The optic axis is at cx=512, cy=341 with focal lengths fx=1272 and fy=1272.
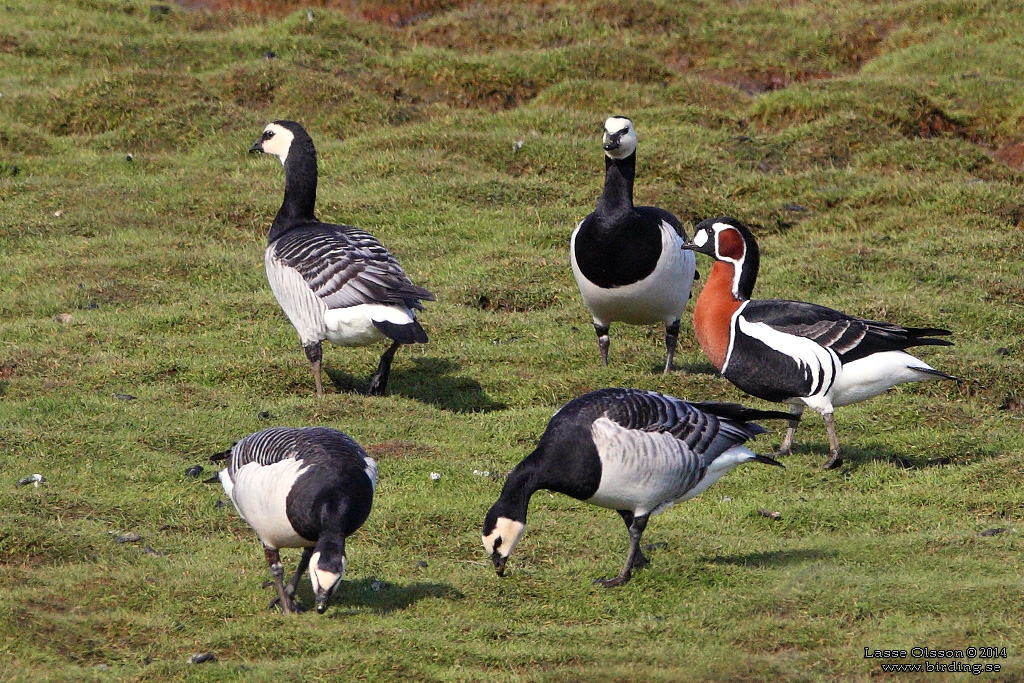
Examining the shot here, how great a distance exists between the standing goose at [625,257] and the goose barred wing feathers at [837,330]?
6.92ft

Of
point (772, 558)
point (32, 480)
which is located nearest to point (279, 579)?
point (32, 480)

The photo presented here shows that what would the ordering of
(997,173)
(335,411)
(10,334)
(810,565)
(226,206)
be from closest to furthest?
(810,565), (335,411), (10,334), (226,206), (997,173)

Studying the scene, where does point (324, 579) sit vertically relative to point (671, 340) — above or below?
above

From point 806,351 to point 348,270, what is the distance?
428 centimetres

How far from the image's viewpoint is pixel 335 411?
Result: 36.6 ft

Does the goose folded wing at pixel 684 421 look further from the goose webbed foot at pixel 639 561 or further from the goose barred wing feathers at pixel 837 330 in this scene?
the goose barred wing feathers at pixel 837 330

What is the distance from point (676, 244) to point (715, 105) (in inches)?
426

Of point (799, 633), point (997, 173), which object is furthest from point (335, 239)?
point (997, 173)

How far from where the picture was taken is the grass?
7.43 metres

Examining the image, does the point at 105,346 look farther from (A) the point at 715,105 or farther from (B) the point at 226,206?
(A) the point at 715,105

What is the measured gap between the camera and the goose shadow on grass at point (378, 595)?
7.68 m

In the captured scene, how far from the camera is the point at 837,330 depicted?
9.73 m

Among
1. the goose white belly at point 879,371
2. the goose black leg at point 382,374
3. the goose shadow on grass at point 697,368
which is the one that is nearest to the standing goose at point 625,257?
the goose shadow on grass at point 697,368

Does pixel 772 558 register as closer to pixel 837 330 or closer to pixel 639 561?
pixel 639 561
